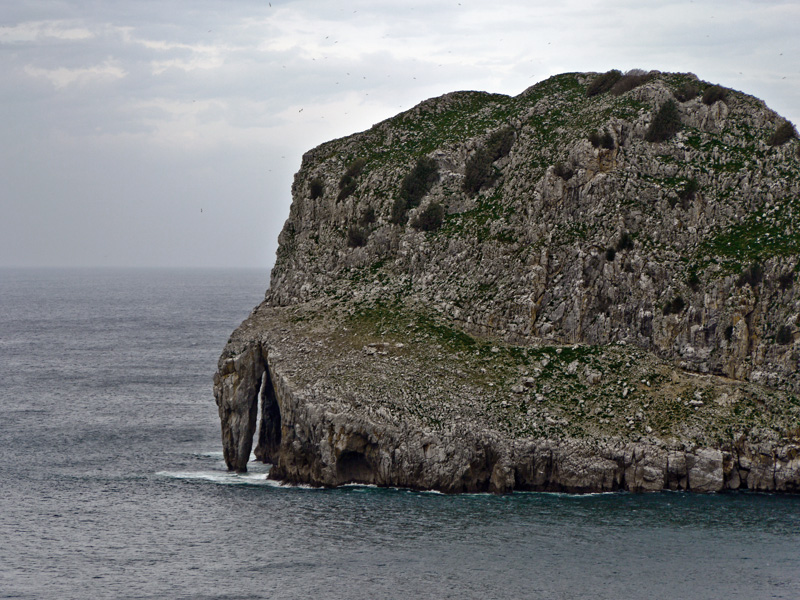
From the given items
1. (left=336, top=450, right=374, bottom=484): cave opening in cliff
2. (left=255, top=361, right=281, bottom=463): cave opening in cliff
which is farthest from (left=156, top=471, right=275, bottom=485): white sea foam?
(left=336, top=450, right=374, bottom=484): cave opening in cliff

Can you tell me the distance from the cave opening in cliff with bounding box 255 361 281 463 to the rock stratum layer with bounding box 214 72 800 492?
0.19 metres

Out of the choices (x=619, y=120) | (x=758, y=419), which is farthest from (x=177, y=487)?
(x=619, y=120)

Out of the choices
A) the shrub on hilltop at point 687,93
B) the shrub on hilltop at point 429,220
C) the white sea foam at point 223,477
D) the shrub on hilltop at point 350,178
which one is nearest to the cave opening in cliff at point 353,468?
the white sea foam at point 223,477

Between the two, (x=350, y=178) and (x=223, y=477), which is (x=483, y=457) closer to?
(x=223, y=477)

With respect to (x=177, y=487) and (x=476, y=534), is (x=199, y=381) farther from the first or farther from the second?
(x=476, y=534)

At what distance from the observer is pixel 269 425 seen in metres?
85.2

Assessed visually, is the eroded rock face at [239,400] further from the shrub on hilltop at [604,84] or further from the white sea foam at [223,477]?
the shrub on hilltop at [604,84]

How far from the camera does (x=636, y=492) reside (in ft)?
232

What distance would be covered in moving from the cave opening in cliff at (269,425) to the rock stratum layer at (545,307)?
19 centimetres

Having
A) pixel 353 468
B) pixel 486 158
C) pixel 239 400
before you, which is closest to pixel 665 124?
pixel 486 158

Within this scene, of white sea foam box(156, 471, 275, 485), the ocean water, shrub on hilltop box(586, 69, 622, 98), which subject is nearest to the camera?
the ocean water

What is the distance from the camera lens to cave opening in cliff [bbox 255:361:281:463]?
278 ft

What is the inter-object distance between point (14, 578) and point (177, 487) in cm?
1844

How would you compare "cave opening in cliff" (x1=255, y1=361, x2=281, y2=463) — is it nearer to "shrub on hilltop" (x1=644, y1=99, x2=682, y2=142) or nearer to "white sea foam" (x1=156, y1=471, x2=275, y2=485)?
"white sea foam" (x1=156, y1=471, x2=275, y2=485)
